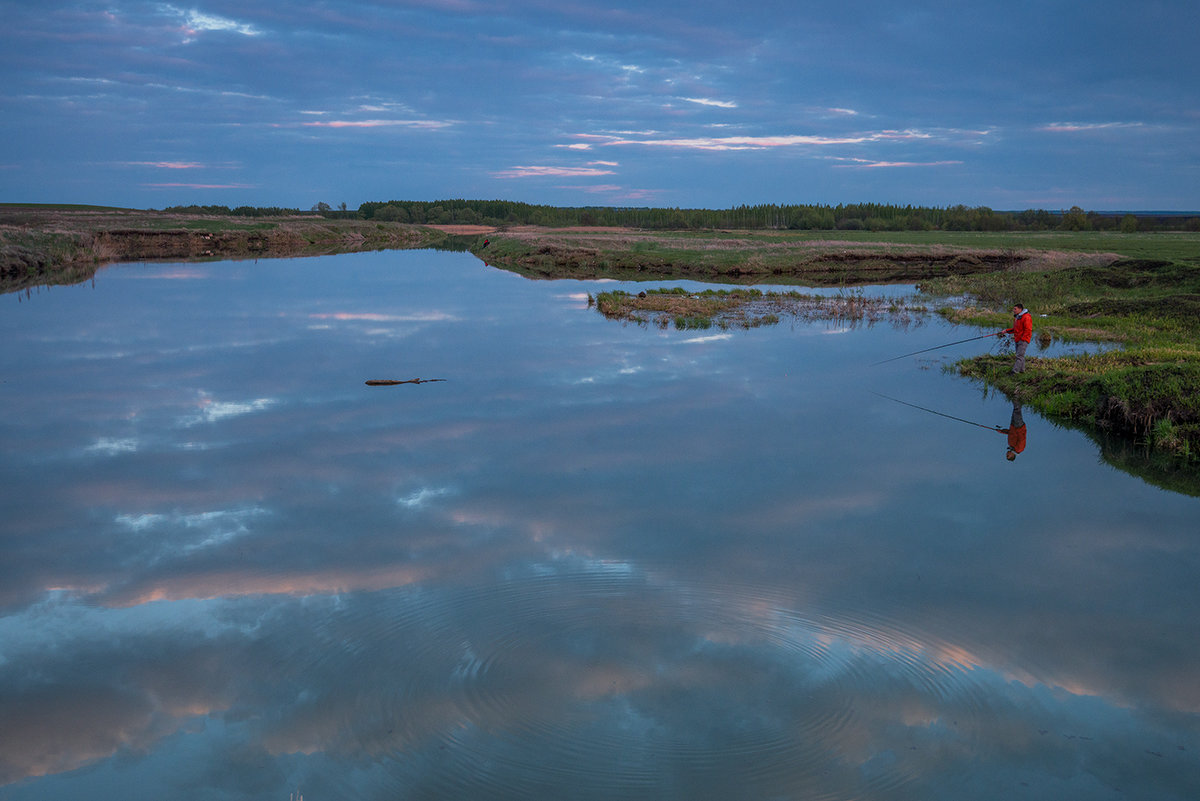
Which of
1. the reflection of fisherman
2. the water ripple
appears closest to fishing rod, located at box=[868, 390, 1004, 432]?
the reflection of fisherman

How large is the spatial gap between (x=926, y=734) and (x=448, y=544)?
6062 millimetres

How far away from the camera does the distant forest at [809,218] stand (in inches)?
5261

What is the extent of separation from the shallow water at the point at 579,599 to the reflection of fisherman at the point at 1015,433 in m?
0.23

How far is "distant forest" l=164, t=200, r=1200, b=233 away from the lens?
13362 cm

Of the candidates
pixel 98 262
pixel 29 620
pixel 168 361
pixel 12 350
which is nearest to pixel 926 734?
pixel 29 620

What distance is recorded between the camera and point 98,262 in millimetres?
57688

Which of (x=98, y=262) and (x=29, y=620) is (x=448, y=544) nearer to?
(x=29, y=620)

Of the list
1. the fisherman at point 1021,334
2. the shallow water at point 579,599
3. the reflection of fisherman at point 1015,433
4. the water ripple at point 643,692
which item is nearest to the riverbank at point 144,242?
the shallow water at point 579,599

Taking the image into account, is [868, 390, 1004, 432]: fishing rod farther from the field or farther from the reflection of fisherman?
the field

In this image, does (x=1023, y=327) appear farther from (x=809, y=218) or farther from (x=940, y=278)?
(x=809, y=218)

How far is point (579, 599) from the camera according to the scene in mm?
9203

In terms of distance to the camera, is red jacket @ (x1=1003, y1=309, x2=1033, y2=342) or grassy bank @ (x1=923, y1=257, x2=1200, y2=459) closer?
grassy bank @ (x1=923, y1=257, x2=1200, y2=459)

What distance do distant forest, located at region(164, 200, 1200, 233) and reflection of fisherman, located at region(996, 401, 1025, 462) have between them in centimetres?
11496

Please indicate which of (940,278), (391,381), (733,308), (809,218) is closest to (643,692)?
(391,381)
